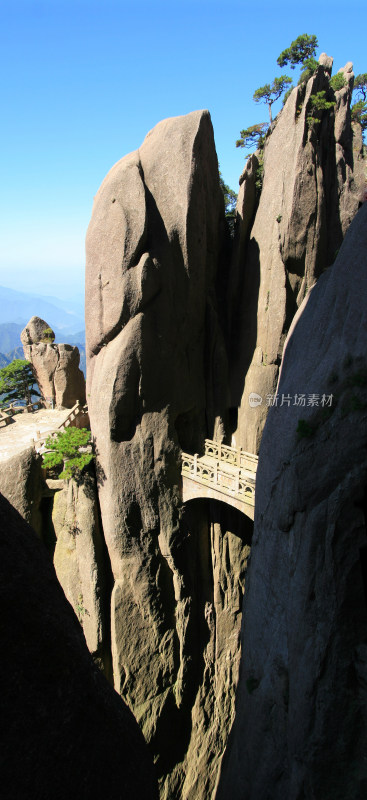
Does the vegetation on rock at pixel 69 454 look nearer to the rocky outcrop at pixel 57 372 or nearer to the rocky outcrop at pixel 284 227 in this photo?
the rocky outcrop at pixel 284 227

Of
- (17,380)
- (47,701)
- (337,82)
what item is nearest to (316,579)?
(47,701)

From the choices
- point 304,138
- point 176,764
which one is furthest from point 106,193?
point 176,764

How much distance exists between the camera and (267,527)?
11.6 metres

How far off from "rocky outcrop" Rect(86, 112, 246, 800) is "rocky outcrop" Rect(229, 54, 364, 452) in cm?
184

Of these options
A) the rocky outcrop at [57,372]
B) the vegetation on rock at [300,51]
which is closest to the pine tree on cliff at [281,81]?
the vegetation on rock at [300,51]

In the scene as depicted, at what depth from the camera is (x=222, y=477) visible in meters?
15.9

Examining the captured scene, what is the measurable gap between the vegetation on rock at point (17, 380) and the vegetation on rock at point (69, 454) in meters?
8.77

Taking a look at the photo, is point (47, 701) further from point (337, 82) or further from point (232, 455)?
point (337, 82)

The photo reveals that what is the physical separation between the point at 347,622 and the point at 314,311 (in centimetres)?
785

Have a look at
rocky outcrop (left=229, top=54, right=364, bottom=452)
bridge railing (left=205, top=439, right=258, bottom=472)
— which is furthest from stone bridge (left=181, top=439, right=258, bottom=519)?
rocky outcrop (left=229, top=54, right=364, bottom=452)

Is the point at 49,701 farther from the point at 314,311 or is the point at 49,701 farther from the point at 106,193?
the point at 106,193

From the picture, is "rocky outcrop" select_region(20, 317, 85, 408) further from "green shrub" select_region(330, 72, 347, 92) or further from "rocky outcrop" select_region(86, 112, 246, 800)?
"green shrub" select_region(330, 72, 347, 92)

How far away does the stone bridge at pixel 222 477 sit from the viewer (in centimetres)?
1483

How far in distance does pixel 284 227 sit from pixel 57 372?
43.0 ft
